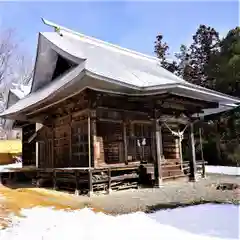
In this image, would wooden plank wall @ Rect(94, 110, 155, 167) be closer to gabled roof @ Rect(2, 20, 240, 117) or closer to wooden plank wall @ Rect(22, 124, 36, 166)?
gabled roof @ Rect(2, 20, 240, 117)

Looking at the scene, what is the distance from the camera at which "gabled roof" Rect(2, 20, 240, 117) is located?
9695mm

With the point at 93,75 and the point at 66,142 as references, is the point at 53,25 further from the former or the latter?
the point at 93,75

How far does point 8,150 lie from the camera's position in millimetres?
30406

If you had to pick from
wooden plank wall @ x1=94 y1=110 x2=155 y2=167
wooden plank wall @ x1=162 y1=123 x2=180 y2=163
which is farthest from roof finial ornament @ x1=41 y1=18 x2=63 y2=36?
wooden plank wall @ x1=162 y1=123 x2=180 y2=163

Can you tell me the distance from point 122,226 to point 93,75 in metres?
5.19

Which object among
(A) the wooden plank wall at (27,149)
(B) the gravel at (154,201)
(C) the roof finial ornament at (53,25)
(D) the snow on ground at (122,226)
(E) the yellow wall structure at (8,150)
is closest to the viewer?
(D) the snow on ground at (122,226)

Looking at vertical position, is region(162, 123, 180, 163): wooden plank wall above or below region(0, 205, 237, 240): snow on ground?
above

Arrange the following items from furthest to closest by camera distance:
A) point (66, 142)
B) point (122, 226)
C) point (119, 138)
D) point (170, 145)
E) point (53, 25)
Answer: point (53, 25) < point (170, 145) < point (66, 142) < point (119, 138) < point (122, 226)

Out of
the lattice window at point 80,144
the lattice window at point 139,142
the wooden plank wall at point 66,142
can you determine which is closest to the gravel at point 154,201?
the lattice window at point 80,144

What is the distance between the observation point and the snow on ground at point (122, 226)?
4.38 m

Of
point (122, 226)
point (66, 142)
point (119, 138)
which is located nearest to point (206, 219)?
point (122, 226)

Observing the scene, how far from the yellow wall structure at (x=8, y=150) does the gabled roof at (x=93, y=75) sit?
50.8ft

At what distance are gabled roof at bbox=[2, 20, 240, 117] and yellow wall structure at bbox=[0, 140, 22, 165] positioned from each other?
15475 mm

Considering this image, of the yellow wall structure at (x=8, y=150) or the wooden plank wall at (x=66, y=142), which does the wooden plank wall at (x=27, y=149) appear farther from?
the yellow wall structure at (x=8, y=150)
